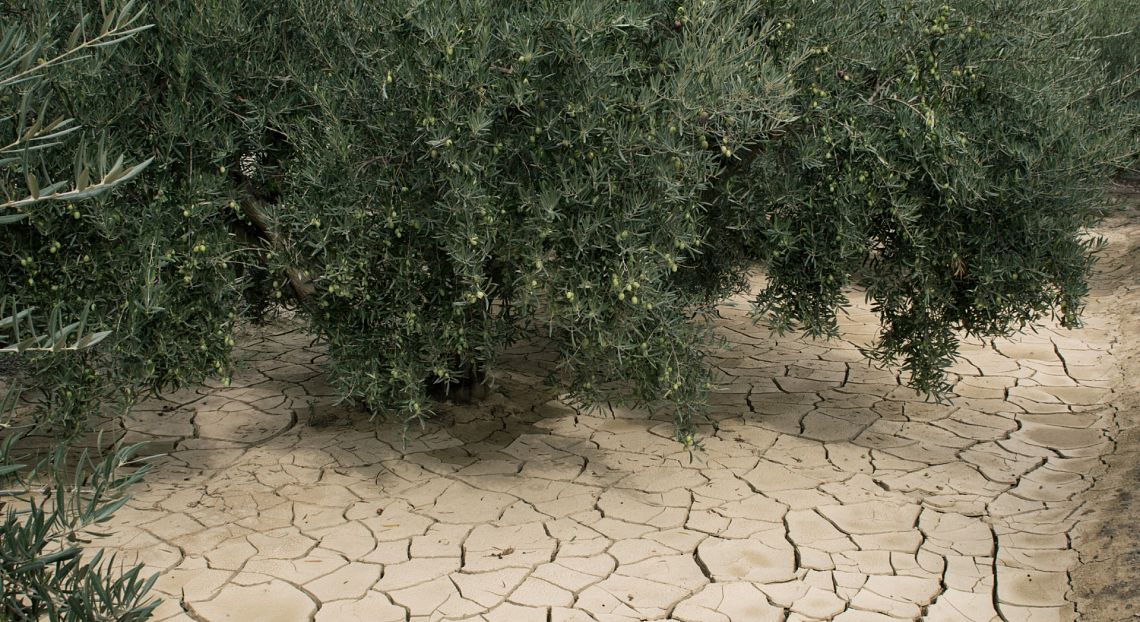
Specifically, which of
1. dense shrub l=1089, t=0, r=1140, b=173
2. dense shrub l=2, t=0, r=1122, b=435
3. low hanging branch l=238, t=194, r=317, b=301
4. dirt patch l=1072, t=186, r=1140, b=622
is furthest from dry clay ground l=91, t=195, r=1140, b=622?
dense shrub l=1089, t=0, r=1140, b=173

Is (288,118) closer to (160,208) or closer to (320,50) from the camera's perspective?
(320,50)

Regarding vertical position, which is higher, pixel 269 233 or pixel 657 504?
pixel 269 233

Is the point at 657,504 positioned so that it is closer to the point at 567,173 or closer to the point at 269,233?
the point at 567,173

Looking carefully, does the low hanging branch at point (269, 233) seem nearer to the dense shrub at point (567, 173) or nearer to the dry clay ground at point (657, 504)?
the dense shrub at point (567, 173)

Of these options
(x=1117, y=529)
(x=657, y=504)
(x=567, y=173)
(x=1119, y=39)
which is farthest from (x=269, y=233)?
(x=1119, y=39)

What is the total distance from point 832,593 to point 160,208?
333cm

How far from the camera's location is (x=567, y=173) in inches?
185

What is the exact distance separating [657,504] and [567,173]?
5.67ft

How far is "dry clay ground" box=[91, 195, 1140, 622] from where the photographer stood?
4410mm

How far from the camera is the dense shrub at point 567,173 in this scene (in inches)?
181

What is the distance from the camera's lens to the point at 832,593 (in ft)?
14.6

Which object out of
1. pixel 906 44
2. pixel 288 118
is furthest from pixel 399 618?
pixel 906 44

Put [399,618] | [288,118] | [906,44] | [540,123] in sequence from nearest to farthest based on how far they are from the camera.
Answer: [399,618] → [540,123] → [288,118] → [906,44]

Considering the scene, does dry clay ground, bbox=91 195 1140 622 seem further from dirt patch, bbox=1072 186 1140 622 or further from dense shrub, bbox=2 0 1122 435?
dense shrub, bbox=2 0 1122 435
